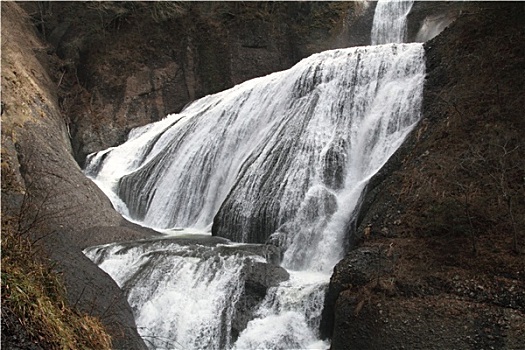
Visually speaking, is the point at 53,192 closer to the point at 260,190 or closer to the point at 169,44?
the point at 260,190

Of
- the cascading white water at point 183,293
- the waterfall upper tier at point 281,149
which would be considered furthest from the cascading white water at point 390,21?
the cascading white water at point 183,293

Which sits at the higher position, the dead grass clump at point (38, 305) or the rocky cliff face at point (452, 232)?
the rocky cliff face at point (452, 232)

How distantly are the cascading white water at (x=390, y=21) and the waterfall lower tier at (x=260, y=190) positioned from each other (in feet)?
28.1

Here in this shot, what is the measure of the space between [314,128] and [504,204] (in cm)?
699

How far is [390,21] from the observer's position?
85.1 ft

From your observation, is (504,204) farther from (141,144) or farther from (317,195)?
(141,144)

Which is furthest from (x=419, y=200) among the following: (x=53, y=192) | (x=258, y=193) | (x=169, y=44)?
(x=169, y=44)

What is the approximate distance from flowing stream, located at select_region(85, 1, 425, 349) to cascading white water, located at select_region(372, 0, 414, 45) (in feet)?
27.8

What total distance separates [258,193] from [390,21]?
1598 centimetres

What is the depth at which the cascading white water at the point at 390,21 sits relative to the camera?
81.0 feet

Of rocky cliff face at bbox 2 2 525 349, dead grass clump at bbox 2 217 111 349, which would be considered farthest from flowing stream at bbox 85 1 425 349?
dead grass clump at bbox 2 217 111 349

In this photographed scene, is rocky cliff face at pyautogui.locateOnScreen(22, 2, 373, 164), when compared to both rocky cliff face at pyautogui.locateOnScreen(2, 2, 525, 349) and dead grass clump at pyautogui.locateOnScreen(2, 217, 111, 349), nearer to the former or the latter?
rocky cliff face at pyautogui.locateOnScreen(2, 2, 525, 349)

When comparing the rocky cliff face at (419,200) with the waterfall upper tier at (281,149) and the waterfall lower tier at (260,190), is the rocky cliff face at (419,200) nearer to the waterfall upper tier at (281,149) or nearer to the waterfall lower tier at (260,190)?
the waterfall lower tier at (260,190)

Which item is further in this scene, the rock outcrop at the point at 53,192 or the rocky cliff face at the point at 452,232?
the rock outcrop at the point at 53,192
